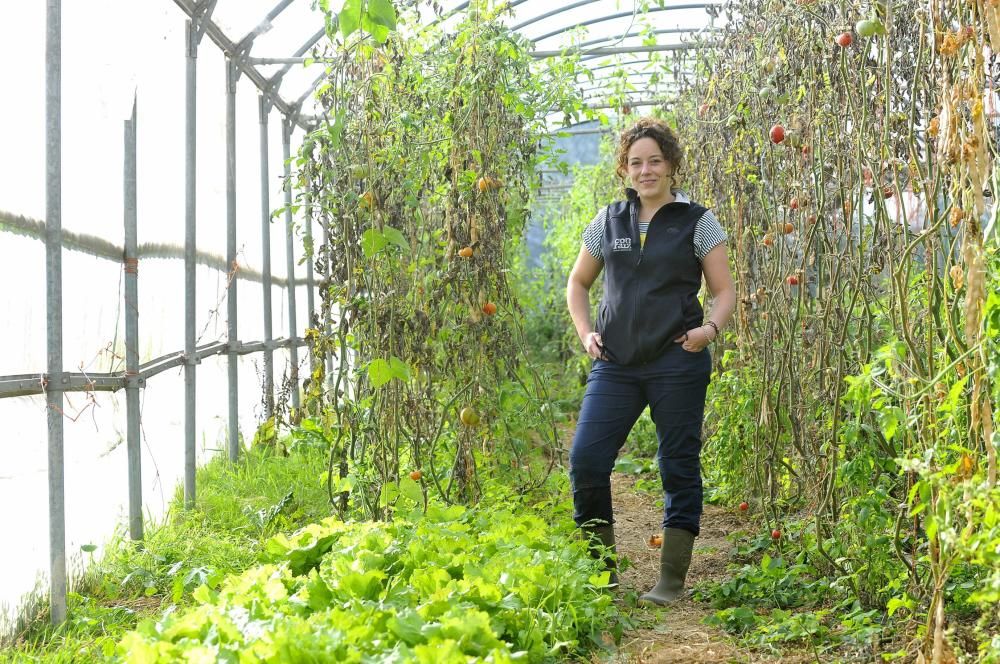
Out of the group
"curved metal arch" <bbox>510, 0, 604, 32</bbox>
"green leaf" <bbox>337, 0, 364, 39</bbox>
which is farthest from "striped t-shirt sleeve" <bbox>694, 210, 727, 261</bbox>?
"curved metal arch" <bbox>510, 0, 604, 32</bbox>

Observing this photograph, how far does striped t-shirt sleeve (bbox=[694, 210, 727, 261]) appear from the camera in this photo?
329 centimetres

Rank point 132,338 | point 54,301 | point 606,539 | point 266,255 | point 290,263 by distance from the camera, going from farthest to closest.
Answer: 1. point 290,263
2. point 266,255
3. point 132,338
4. point 606,539
5. point 54,301

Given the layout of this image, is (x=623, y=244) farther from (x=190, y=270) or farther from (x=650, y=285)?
(x=190, y=270)

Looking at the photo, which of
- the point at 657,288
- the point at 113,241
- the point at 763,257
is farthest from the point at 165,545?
the point at 763,257

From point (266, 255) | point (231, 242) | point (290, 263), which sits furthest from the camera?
point (290, 263)

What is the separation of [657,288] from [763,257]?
155cm

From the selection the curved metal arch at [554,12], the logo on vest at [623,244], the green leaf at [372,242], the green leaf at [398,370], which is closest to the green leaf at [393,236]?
the green leaf at [372,242]

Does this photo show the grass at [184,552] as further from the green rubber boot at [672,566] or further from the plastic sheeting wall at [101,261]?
the green rubber boot at [672,566]

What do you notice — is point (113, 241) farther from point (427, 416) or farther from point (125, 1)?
point (427, 416)

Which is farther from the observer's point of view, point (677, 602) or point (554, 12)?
point (554, 12)

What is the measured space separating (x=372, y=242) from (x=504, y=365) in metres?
1.03

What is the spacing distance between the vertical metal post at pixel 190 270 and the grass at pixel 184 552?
0.20m

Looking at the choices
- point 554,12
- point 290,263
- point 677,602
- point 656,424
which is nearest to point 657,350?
point 656,424

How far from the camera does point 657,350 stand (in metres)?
3.21
